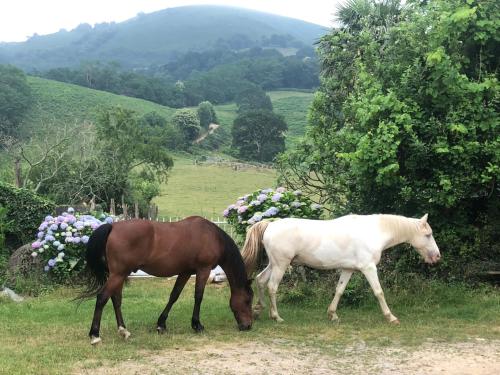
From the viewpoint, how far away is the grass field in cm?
604

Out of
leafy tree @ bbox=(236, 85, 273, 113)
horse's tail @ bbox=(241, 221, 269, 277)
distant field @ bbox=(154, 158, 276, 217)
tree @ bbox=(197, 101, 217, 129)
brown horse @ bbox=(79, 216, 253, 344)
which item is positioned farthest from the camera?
leafy tree @ bbox=(236, 85, 273, 113)

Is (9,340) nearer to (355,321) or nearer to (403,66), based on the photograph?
(355,321)

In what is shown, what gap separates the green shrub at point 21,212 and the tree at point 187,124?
6489 centimetres

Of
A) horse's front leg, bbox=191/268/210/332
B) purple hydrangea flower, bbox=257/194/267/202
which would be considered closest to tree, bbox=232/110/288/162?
purple hydrangea flower, bbox=257/194/267/202

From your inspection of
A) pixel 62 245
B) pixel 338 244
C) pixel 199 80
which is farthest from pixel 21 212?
pixel 199 80

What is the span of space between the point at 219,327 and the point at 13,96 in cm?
7087

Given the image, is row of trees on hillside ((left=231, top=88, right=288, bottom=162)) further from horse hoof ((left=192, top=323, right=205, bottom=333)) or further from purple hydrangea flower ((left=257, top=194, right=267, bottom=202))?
horse hoof ((left=192, top=323, right=205, bottom=333))

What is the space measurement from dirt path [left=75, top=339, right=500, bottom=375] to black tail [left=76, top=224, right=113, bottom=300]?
4.40 feet

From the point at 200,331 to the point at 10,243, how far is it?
592 cm

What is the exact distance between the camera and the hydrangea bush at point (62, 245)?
9922mm

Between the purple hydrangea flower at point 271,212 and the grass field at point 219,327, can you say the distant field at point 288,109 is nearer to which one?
the purple hydrangea flower at point 271,212

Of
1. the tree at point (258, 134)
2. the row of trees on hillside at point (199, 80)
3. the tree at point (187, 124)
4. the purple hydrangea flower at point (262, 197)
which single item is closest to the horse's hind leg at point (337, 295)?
the purple hydrangea flower at point (262, 197)

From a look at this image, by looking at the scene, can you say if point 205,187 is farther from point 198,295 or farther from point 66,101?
point 66,101

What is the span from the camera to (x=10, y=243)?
1105cm
